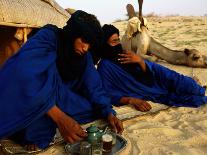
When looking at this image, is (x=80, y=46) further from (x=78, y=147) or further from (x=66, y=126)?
(x=78, y=147)

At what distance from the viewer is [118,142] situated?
152 inches

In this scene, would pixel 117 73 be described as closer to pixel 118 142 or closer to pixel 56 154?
pixel 118 142

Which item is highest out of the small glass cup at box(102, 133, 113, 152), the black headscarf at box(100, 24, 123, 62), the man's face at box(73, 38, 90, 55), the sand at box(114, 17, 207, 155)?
the man's face at box(73, 38, 90, 55)

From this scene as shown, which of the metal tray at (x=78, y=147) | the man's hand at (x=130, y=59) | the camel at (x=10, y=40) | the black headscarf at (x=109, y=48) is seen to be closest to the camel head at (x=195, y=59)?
the man's hand at (x=130, y=59)

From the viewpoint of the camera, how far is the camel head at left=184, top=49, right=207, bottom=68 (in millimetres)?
8172

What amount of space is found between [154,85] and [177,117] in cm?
65

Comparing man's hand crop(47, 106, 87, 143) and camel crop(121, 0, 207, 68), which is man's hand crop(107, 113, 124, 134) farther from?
camel crop(121, 0, 207, 68)

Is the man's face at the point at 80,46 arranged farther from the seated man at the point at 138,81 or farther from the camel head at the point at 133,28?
the camel head at the point at 133,28

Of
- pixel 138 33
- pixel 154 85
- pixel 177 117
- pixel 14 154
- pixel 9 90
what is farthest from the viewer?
pixel 138 33

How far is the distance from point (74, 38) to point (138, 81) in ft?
5.79

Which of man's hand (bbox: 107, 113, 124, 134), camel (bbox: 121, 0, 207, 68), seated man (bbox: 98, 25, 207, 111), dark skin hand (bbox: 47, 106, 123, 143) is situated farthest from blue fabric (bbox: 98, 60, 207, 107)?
camel (bbox: 121, 0, 207, 68)

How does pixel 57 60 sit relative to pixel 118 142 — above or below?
above

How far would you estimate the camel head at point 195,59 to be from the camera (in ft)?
26.8

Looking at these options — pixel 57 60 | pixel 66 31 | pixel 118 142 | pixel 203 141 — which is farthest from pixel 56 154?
pixel 203 141
